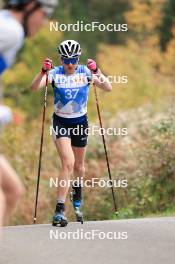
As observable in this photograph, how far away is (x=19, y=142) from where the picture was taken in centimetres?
1756

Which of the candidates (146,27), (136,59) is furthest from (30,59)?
(146,27)

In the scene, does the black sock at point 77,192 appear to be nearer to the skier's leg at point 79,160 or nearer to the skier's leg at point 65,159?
the skier's leg at point 79,160

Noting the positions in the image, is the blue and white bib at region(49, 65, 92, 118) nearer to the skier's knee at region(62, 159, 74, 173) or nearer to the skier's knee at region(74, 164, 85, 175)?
the skier's knee at region(62, 159, 74, 173)

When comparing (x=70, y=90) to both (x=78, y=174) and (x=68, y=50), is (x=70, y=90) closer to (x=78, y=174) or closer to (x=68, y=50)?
(x=68, y=50)

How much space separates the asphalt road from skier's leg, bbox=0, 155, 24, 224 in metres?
1.52

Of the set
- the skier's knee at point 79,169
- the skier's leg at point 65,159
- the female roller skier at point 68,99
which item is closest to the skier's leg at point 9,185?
the female roller skier at point 68,99

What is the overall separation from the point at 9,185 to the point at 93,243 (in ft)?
7.76

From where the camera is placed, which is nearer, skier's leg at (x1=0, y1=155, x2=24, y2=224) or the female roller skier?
skier's leg at (x1=0, y1=155, x2=24, y2=224)

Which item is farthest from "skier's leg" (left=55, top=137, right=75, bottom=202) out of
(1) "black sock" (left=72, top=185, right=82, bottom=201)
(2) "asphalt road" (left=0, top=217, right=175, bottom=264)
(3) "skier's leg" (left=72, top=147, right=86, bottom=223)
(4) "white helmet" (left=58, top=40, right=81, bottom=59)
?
(4) "white helmet" (left=58, top=40, right=81, bottom=59)

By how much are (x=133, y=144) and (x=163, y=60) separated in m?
30.8

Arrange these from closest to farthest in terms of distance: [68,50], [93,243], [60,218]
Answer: [93,243] < [68,50] < [60,218]

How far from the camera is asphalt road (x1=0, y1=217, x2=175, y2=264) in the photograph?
725 cm

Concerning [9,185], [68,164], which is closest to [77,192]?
[68,164]

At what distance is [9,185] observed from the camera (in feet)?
18.7
